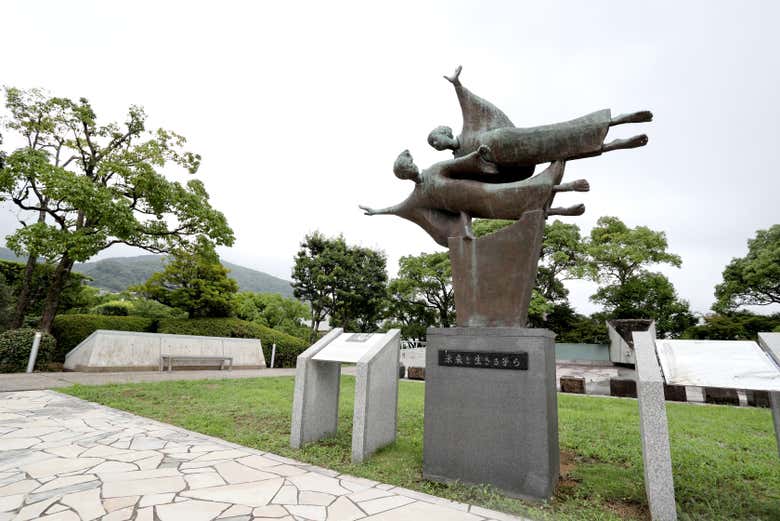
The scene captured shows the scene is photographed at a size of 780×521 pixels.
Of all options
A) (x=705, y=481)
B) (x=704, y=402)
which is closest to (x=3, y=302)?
(x=705, y=481)

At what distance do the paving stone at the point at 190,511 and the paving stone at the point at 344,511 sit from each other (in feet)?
2.53

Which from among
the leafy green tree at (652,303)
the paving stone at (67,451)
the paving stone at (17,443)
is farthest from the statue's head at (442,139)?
the leafy green tree at (652,303)

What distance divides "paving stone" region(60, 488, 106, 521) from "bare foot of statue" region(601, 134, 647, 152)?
5064 mm

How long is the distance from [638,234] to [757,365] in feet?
72.1

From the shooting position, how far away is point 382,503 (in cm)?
304

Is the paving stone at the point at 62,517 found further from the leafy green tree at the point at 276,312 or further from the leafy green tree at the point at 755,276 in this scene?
the leafy green tree at the point at 755,276

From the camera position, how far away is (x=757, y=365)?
286cm

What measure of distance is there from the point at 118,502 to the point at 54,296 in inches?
482

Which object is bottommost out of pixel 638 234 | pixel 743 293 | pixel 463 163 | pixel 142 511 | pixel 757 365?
pixel 142 511

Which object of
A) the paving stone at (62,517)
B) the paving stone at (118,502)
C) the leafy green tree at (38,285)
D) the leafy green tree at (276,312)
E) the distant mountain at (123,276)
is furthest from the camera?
the distant mountain at (123,276)

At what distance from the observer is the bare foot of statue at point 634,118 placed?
3.51 metres

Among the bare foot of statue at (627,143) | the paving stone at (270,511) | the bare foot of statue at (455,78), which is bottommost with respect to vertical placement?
the paving stone at (270,511)

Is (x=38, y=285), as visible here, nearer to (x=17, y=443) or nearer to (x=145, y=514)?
(x=17, y=443)

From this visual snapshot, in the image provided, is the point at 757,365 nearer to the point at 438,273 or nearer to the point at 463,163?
the point at 463,163
